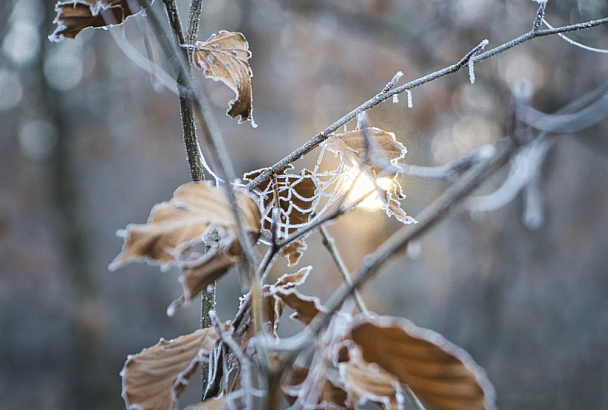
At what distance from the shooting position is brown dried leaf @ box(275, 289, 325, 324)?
31 centimetres

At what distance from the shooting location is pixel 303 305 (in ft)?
1.04

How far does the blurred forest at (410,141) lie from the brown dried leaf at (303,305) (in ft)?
5.82

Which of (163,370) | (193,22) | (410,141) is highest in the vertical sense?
(193,22)

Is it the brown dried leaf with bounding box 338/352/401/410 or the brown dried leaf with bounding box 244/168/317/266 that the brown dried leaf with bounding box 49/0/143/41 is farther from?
the brown dried leaf with bounding box 338/352/401/410

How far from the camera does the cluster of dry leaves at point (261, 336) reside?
0.79 feet

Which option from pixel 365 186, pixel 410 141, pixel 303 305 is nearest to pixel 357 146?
pixel 365 186

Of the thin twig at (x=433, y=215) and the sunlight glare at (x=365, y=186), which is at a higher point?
the thin twig at (x=433, y=215)

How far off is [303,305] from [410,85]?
0.19m

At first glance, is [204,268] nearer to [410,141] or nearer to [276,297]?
[276,297]

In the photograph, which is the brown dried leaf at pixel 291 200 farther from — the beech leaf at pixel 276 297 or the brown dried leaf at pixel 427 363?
the brown dried leaf at pixel 427 363

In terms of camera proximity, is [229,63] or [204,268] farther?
[229,63]

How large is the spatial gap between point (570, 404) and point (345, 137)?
301cm

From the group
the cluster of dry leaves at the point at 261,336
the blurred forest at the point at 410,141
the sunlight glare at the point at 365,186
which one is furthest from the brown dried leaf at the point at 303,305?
the blurred forest at the point at 410,141

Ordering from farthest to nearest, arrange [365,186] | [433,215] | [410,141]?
1. [410,141]
2. [365,186]
3. [433,215]
